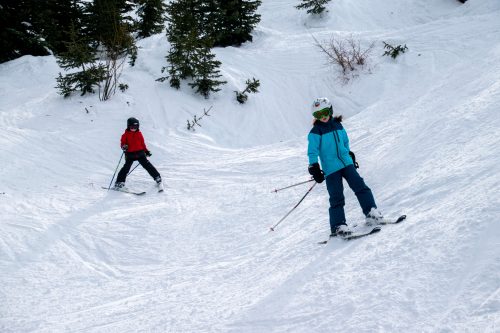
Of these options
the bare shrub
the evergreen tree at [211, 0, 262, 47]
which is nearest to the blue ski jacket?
the bare shrub

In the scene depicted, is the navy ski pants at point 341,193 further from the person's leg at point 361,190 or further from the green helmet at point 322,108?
the green helmet at point 322,108

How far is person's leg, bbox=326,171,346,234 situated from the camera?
4.91 meters

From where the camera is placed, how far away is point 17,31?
1711cm

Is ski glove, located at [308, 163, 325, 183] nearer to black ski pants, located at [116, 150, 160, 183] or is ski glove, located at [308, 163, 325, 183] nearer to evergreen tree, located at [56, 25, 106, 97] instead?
black ski pants, located at [116, 150, 160, 183]

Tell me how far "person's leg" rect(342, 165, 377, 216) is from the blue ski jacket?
99mm

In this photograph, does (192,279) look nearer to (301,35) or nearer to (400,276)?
(400,276)

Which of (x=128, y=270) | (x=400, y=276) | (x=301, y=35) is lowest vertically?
(x=128, y=270)

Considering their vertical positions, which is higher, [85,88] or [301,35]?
[301,35]

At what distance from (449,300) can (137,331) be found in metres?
2.85

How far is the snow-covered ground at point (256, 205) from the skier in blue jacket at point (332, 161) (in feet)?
1.54

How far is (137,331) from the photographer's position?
3.91 metres

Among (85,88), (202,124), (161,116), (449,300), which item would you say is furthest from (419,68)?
(449,300)

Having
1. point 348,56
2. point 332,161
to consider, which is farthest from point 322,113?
point 348,56

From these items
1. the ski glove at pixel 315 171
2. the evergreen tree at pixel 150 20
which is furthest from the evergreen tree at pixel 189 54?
the ski glove at pixel 315 171
